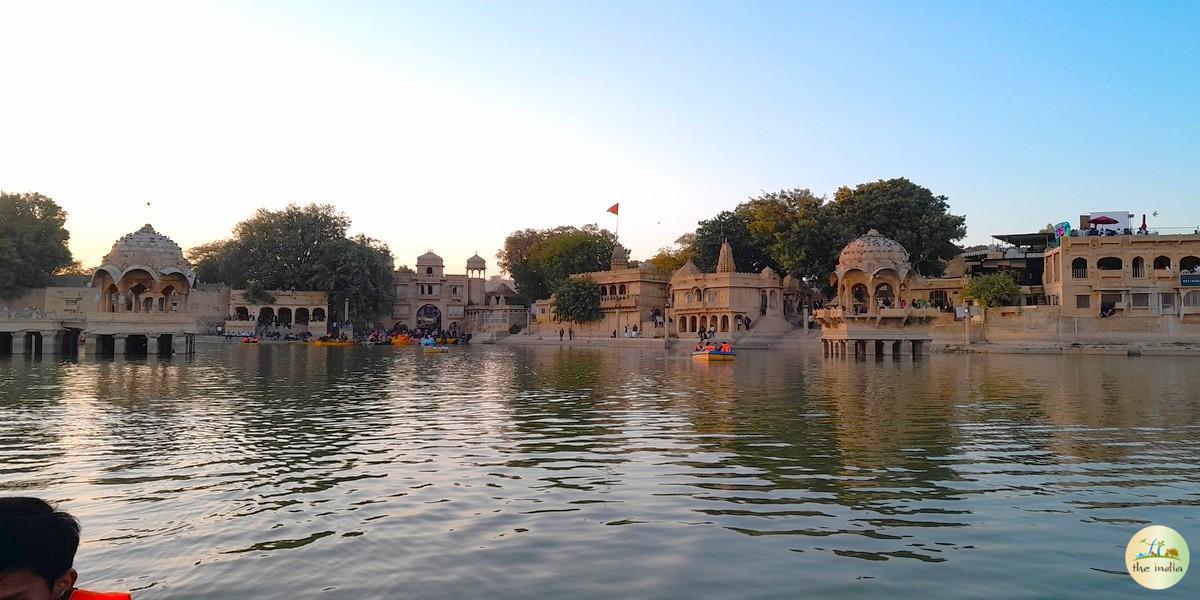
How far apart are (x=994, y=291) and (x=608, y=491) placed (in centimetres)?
4903

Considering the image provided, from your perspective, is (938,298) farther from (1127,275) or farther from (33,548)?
(33,548)

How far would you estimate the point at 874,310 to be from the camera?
48188 mm

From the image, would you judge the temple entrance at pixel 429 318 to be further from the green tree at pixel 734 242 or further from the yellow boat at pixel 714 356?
the yellow boat at pixel 714 356

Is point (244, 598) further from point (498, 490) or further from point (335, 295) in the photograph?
point (335, 295)

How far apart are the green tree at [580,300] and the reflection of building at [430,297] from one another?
18103 mm

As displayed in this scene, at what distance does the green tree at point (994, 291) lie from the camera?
52.7 meters

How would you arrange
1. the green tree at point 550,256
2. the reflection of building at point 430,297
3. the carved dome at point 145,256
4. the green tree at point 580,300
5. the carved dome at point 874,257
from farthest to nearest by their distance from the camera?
the reflection of building at point 430,297 < the green tree at point 550,256 < the green tree at point 580,300 < the carved dome at point 874,257 < the carved dome at point 145,256

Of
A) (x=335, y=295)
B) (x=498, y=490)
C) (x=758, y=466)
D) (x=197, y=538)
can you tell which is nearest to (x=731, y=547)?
(x=498, y=490)

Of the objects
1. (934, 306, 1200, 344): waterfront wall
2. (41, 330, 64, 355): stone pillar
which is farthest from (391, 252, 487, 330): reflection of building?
(934, 306, 1200, 344): waterfront wall

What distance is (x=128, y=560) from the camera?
7.10 m

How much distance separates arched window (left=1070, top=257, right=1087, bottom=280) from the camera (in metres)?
54.0

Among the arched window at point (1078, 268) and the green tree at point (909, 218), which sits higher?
the green tree at point (909, 218)

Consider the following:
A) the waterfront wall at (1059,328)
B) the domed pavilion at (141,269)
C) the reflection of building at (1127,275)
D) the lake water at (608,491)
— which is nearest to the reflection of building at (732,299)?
the waterfront wall at (1059,328)

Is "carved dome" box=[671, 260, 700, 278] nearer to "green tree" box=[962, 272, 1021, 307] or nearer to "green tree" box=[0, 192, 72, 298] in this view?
"green tree" box=[962, 272, 1021, 307]
